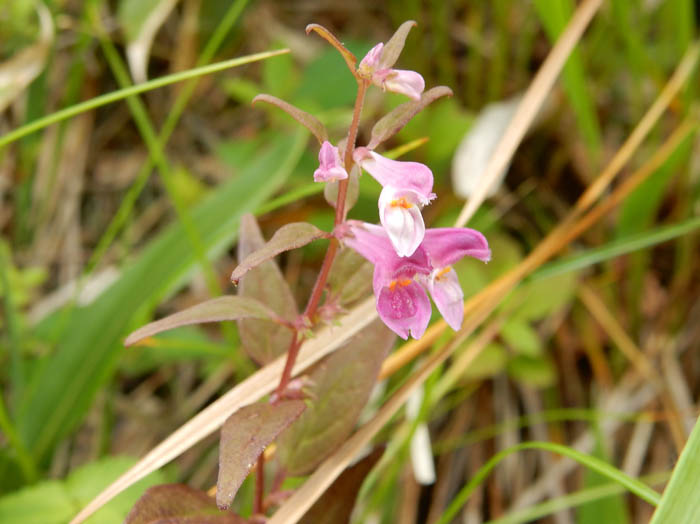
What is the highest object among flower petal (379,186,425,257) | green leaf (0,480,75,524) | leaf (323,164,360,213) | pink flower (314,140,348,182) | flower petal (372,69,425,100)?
flower petal (372,69,425,100)

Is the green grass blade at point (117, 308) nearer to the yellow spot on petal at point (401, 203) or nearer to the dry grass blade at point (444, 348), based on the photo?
the dry grass blade at point (444, 348)

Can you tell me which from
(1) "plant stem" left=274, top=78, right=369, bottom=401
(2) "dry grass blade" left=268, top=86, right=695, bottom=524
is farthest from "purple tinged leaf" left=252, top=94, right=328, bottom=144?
(2) "dry grass blade" left=268, top=86, right=695, bottom=524

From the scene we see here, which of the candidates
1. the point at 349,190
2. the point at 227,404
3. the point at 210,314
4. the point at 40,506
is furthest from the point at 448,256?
the point at 40,506

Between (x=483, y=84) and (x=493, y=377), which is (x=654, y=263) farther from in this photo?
(x=483, y=84)

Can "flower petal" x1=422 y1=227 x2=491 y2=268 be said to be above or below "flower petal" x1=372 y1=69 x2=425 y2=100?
below

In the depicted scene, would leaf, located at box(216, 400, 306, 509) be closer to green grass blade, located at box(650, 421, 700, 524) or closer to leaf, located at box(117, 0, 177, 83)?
green grass blade, located at box(650, 421, 700, 524)

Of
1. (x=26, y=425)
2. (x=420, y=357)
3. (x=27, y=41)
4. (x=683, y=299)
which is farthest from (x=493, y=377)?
(x=27, y=41)

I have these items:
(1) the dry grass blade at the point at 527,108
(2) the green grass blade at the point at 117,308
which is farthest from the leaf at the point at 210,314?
(2) the green grass blade at the point at 117,308

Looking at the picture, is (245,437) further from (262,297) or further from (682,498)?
(682,498)
